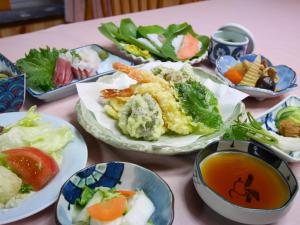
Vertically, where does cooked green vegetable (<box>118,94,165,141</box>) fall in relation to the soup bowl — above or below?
above

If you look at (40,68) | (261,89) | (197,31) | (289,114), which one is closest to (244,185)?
(289,114)

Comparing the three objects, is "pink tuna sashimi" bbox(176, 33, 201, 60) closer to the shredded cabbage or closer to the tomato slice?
the shredded cabbage

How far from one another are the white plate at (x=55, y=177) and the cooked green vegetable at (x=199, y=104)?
0.34m

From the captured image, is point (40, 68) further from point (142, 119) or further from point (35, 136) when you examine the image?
point (142, 119)

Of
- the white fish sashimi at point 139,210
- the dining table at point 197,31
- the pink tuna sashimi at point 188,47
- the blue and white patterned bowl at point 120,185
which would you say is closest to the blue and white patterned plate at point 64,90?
the dining table at point 197,31

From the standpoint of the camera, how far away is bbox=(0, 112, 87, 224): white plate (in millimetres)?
778

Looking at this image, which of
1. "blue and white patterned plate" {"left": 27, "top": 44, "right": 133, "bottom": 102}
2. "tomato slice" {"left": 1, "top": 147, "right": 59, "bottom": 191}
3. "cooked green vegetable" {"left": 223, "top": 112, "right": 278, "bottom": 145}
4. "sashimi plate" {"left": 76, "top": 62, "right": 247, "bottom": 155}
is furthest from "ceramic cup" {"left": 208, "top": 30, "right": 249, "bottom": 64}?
"tomato slice" {"left": 1, "top": 147, "right": 59, "bottom": 191}

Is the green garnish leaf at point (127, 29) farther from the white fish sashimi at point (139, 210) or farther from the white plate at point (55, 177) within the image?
the white fish sashimi at point (139, 210)

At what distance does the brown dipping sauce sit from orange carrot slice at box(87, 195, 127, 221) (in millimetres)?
208

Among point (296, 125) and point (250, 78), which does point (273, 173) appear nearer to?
point (296, 125)

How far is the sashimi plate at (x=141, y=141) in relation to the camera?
98cm

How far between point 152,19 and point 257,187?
4.74ft

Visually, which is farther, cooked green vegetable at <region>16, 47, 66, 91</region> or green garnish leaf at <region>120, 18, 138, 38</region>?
green garnish leaf at <region>120, 18, 138, 38</region>

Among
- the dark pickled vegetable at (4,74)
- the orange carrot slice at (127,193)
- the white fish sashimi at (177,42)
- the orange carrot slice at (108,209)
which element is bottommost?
the orange carrot slice at (127,193)
